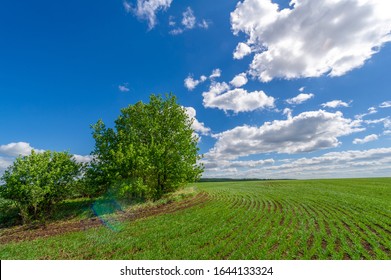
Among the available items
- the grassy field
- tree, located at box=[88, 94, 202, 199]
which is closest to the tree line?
tree, located at box=[88, 94, 202, 199]

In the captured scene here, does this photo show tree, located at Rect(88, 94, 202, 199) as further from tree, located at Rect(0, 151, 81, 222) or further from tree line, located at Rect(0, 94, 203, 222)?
tree, located at Rect(0, 151, 81, 222)

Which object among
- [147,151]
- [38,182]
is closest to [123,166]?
[147,151]

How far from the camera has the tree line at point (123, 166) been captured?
26.1 m

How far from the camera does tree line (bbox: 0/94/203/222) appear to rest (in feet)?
85.7

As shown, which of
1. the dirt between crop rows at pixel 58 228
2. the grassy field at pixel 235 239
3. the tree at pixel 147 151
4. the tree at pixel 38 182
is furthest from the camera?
the tree at pixel 147 151

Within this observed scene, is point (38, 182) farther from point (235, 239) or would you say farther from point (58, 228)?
point (235, 239)

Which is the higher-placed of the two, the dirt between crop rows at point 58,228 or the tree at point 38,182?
the tree at point 38,182

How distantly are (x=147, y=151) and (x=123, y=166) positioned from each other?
12.9ft

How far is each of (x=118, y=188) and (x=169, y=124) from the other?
41.6 ft

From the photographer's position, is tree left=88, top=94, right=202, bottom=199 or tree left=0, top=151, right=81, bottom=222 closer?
tree left=0, top=151, right=81, bottom=222

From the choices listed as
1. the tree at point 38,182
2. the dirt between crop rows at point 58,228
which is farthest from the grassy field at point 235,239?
the tree at point 38,182

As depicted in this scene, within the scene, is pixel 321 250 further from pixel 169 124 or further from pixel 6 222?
pixel 6 222

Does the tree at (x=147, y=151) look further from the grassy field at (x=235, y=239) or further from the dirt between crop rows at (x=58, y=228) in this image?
the grassy field at (x=235, y=239)

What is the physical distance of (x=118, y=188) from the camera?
2994 cm
